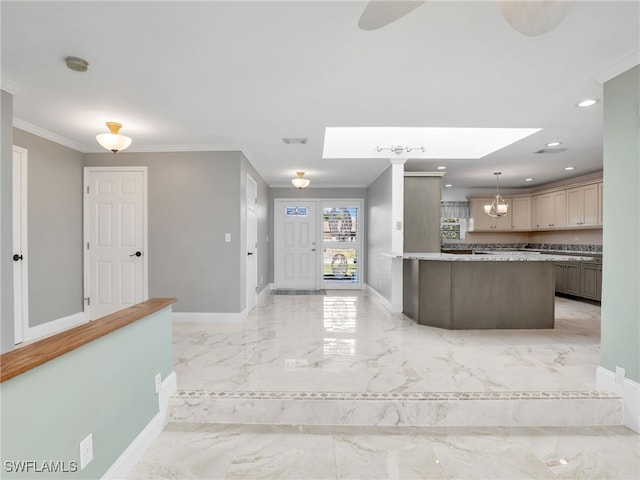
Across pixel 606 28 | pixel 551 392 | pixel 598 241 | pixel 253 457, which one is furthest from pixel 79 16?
pixel 598 241

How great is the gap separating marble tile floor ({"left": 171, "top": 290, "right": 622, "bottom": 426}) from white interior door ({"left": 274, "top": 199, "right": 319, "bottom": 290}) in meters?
3.24

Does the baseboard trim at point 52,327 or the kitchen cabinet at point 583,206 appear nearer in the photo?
the baseboard trim at point 52,327

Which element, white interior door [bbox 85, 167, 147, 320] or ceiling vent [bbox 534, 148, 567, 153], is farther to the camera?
ceiling vent [bbox 534, 148, 567, 153]

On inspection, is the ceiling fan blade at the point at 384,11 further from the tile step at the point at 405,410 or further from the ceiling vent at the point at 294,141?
the ceiling vent at the point at 294,141

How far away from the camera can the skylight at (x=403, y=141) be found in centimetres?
485

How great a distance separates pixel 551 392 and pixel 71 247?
5.31m

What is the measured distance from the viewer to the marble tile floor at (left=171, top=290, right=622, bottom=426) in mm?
2348

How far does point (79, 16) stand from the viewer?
6.02 feet

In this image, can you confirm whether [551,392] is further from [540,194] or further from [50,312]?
[540,194]

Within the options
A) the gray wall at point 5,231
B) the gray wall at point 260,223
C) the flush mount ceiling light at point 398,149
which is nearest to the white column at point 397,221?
the flush mount ceiling light at point 398,149

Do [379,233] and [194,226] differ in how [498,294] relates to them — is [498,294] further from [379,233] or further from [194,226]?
[194,226]

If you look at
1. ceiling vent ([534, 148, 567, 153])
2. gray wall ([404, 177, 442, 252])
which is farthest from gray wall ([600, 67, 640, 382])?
gray wall ([404, 177, 442, 252])

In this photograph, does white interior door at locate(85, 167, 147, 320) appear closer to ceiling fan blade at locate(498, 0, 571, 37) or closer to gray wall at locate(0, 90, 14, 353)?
gray wall at locate(0, 90, 14, 353)

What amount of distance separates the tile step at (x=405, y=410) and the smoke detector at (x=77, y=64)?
93.3 inches
